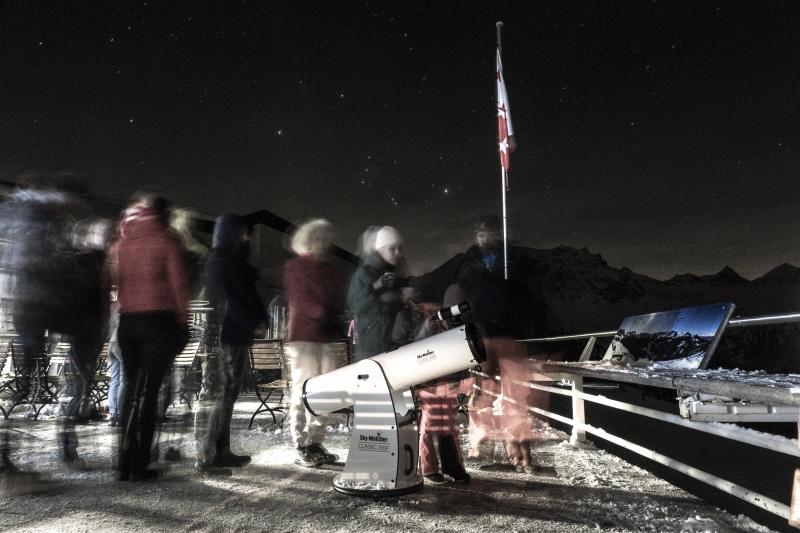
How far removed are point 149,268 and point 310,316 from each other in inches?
53.1

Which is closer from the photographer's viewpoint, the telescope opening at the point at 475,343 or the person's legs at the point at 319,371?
the telescope opening at the point at 475,343

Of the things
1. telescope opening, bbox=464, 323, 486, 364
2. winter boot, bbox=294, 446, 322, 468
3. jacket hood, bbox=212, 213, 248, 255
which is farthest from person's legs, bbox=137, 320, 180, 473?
telescope opening, bbox=464, 323, 486, 364

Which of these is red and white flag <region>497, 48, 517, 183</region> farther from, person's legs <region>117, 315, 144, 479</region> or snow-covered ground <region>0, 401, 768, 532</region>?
person's legs <region>117, 315, 144, 479</region>

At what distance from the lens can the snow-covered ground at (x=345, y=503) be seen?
287cm

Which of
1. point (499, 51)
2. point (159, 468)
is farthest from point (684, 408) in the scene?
point (499, 51)

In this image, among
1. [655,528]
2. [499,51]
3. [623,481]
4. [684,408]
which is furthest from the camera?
[499,51]

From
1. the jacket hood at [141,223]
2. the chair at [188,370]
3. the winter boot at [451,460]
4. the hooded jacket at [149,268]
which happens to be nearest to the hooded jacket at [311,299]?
the hooded jacket at [149,268]

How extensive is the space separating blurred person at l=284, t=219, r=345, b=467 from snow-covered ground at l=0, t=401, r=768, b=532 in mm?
429

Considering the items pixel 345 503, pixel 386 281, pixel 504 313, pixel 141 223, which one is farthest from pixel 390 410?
pixel 141 223

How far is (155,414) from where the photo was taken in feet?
12.6

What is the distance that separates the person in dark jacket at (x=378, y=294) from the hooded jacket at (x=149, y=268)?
1339mm

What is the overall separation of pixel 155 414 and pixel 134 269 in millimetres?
1092

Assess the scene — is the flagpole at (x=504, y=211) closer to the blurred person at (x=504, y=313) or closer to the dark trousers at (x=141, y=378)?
the blurred person at (x=504, y=313)

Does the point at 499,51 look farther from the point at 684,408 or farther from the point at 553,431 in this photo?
the point at 684,408
